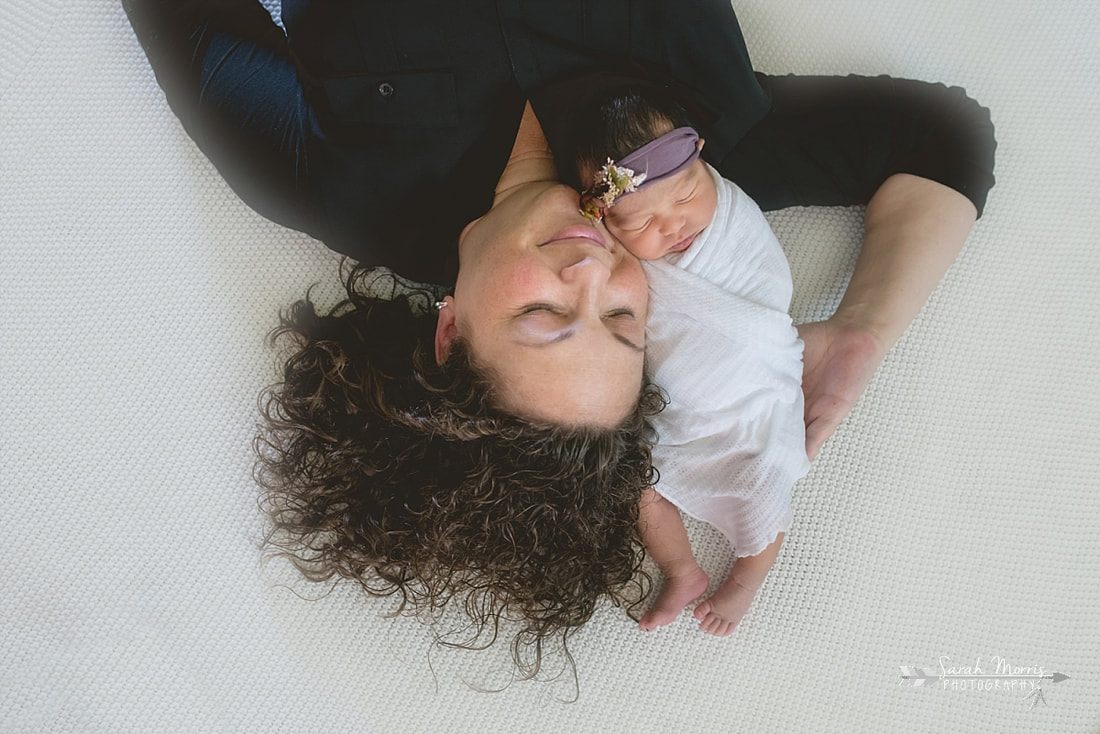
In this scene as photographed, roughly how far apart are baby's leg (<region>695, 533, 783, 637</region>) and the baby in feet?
0.18

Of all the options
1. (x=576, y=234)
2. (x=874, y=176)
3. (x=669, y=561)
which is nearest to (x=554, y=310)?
(x=576, y=234)

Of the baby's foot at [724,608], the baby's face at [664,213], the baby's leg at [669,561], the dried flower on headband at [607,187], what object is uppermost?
the dried flower on headband at [607,187]

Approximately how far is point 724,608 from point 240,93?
40.3 inches

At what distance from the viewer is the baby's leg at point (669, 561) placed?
116 centimetres

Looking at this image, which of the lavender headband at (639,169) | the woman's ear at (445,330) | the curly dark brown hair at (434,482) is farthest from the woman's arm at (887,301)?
the woman's ear at (445,330)

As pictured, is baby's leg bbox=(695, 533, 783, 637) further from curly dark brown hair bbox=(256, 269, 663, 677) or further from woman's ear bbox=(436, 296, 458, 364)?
woman's ear bbox=(436, 296, 458, 364)

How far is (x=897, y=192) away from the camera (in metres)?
1.16

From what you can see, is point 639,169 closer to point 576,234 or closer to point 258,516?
point 576,234

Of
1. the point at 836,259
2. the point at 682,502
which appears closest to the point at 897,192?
the point at 836,259

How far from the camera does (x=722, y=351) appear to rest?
1.01 meters

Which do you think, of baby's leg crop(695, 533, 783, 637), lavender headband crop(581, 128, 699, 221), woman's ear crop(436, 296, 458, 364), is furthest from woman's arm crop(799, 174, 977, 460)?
woman's ear crop(436, 296, 458, 364)

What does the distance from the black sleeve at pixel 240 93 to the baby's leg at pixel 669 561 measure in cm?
65

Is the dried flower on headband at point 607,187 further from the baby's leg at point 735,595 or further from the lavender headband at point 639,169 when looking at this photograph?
the baby's leg at point 735,595

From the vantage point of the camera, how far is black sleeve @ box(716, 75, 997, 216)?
3.74 ft
